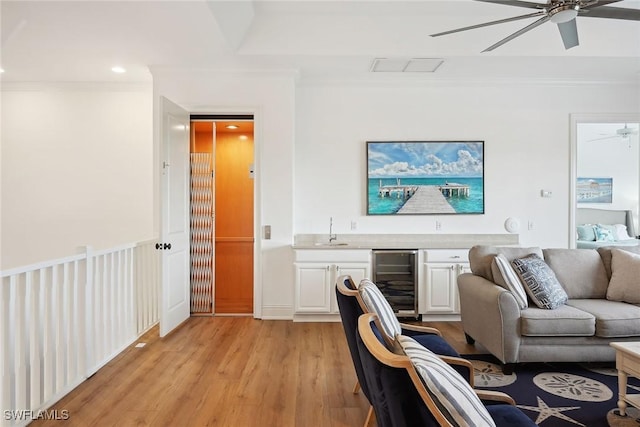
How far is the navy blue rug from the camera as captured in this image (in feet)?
7.25

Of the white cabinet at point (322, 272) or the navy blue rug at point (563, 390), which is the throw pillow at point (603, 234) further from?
the white cabinet at point (322, 272)

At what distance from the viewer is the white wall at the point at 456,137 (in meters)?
4.64

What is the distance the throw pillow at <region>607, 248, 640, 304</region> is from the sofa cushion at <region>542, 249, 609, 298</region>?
0.08 metres

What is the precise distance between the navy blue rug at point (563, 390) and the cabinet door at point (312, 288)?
5.29 feet

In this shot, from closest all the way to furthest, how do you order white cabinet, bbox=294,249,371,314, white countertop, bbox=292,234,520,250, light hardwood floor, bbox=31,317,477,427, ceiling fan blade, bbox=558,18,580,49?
light hardwood floor, bbox=31,317,477,427 → ceiling fan blade, bbox=558,18,580,49 → white cabinet, bbox=294,249,371,314 → white countertop, bbox=292,234,520,250

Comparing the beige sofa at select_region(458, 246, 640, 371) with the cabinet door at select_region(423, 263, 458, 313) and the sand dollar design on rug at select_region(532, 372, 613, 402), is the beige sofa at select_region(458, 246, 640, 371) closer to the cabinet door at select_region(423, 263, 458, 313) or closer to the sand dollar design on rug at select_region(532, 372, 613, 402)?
the sand dollar design on rug at select_region(532, 372, 613, 402)

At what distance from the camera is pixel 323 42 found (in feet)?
12.6

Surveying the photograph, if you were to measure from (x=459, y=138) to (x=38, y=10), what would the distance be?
4395mm

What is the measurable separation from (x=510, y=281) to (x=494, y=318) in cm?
32

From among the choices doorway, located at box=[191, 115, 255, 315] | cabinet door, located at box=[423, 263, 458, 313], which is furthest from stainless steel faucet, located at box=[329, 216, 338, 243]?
cabinet door, located at box=[423, 263, 458, 313]

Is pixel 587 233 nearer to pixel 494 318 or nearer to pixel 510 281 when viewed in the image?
pixel 510 281

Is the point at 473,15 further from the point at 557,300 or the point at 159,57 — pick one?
the point at 159,57

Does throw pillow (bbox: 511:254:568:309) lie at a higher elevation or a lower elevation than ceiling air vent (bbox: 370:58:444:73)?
lower

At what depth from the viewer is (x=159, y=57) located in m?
3.88
